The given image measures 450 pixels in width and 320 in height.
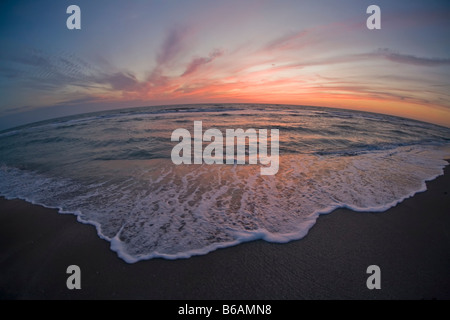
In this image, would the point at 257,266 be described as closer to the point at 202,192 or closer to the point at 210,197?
the point at 210,197

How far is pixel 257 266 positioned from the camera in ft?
8.09

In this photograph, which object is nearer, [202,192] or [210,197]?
[210,197]

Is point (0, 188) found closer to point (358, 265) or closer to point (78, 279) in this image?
point (78, 279)

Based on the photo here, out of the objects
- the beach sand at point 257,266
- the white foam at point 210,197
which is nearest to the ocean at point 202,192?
the white foam at point 210,197

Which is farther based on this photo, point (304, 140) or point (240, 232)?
point (304, 140)

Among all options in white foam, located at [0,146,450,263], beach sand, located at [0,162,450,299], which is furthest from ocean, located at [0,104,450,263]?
beach sand, located at [0,162,450,299]

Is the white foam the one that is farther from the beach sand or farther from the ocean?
the beach sand

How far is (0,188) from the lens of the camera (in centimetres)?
529

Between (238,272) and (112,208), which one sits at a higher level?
(112,208)

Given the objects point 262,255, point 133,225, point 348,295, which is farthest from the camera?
point 133,225

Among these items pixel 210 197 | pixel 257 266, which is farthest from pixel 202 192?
pixel 257 266

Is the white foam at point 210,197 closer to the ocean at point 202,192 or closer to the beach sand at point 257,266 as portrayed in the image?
the ocean at point 202,192
